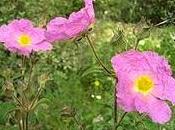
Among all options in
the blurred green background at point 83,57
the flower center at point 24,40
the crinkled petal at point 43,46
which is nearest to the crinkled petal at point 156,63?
the crinkled petal at point 43,46

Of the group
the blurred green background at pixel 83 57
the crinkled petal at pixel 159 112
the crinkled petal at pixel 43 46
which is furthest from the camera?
the blurred green background at pixel 83 57

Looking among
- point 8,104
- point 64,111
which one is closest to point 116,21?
point 8,104

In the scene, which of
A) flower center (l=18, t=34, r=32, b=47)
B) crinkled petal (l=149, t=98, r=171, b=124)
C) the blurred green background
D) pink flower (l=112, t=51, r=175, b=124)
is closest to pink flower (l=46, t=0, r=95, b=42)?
pink flower (l=112, t=51, r=175, b=124)

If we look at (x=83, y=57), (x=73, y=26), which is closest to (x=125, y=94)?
(x=73, y=26)

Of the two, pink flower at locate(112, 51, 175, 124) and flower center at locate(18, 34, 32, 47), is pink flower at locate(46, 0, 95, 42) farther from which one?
flower center at locate(18, 34, 32, 47)

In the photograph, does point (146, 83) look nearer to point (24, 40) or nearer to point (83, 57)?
point (24, 40)

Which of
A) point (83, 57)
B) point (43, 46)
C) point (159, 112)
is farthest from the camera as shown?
point (83, 57)

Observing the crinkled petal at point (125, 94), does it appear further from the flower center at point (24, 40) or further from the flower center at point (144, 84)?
the flower center at point (24, 40)
